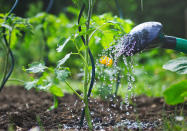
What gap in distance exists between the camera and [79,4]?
4.77 feet

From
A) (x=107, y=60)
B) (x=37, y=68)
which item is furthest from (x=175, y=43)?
(x=37, y=68)

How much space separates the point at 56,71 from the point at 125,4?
530 cm

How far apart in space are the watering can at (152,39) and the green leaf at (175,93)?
0.75ft

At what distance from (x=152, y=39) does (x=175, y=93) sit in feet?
1.24

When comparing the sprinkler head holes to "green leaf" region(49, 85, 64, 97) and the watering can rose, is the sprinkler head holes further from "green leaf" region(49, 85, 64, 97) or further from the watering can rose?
"green leaf" region(49, 85, 64, 97)

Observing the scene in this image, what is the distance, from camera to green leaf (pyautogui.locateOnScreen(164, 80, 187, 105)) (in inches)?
52.7

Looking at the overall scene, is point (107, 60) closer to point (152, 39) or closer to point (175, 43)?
point (152, 39)

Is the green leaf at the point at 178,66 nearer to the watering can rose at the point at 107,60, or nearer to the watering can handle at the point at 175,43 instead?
the watering can handle at the point at 175,43

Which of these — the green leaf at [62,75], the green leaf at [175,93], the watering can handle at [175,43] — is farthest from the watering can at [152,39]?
the green leaf at [62,75]

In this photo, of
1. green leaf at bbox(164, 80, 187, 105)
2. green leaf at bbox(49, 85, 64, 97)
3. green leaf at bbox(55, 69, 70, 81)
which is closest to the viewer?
green leaf at bbox(55, 69, 70, 81)

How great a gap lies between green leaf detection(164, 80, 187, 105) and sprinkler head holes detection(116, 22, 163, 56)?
11.8 inches

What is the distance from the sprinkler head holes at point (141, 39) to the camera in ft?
4.28

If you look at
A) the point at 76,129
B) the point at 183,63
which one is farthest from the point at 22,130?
the point at 183,63

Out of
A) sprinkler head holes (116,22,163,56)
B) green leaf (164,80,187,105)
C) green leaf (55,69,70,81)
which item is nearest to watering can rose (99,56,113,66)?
sprinkler head holes (116,22,163,56)
